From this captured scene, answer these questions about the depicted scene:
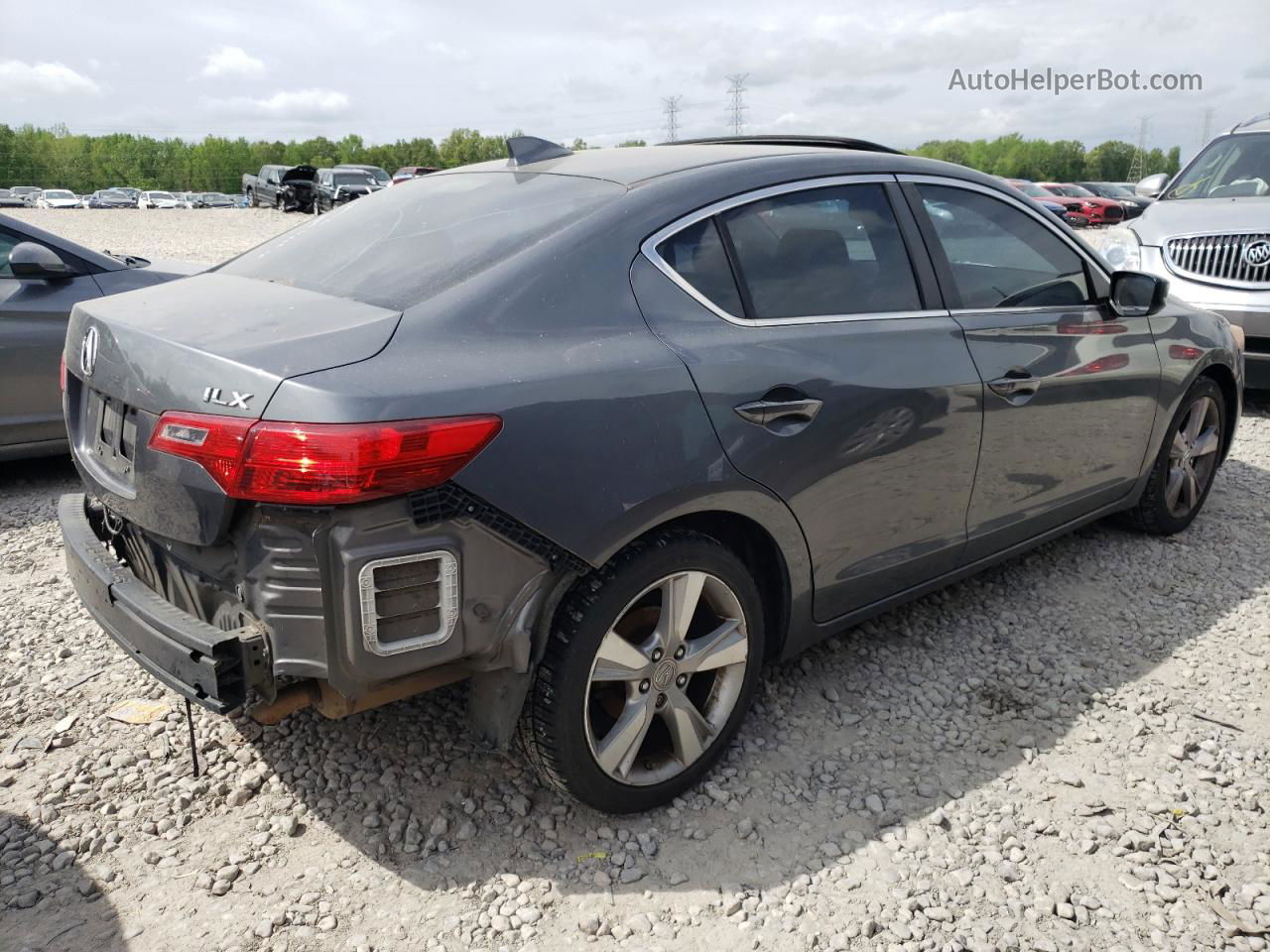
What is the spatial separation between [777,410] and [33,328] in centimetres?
435

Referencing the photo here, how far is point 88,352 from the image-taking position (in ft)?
8.71

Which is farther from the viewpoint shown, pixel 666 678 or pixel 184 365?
pixel 666 678

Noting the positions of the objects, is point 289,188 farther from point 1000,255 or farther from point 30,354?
point 1000,255

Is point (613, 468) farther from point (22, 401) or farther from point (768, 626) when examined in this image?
point (22, 401)

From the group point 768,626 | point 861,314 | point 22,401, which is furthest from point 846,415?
point 22,401

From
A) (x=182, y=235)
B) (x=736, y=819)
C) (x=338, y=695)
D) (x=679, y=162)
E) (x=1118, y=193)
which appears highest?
(x=1118, y=193)

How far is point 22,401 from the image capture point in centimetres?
517

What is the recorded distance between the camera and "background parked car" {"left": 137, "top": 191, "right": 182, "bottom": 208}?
65.2 meters

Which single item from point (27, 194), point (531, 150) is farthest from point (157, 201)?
point (531, 150)

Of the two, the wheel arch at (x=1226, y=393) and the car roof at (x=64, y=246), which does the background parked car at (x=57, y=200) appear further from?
the wheel arch at (x=1226, y=393)

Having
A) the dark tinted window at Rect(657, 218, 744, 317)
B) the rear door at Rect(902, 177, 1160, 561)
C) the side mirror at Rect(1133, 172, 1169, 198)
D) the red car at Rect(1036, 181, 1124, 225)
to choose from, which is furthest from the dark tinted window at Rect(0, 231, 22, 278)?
the red car at Rect(1036, 181, 1124, 225)

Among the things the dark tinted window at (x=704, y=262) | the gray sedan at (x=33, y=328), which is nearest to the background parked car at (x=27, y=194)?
the gray sedan at (x=33, y=328)

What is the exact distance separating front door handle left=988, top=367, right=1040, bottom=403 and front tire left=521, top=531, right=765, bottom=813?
47.3 inches

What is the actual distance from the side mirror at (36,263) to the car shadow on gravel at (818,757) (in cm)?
336
